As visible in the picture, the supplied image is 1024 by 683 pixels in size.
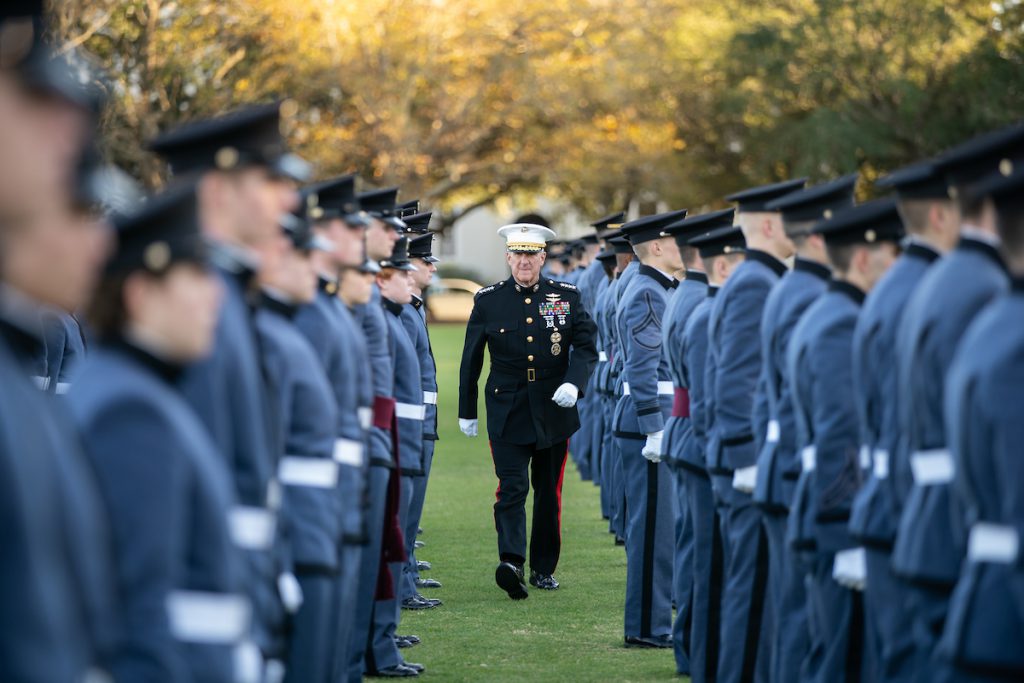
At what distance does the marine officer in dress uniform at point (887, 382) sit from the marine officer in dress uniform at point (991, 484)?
124 centimetres

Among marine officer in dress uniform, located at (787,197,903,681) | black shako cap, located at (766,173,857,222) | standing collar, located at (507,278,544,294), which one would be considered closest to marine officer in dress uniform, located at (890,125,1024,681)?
marine officer in dress uniform, located at (787,197,903,681)

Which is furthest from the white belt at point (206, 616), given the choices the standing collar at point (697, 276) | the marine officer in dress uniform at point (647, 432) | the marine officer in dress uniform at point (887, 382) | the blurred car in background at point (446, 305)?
the blurred car in background at point (446, 305)

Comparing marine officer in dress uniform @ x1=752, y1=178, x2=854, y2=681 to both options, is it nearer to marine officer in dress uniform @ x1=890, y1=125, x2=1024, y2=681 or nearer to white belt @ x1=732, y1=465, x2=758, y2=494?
white belt @ x1=732, y1=465, x2=758, y2=494

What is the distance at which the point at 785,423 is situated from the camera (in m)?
6.48

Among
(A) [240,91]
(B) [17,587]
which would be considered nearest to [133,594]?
(B) [17,587]

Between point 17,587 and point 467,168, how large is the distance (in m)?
41.3

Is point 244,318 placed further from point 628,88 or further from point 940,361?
point 628,88

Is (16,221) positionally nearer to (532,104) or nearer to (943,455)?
(943,455)

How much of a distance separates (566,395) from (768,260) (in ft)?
11.3

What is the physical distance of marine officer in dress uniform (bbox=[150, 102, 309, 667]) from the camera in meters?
4.19

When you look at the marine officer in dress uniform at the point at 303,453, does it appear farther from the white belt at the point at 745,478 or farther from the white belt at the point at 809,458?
the white belt at the point at 745,478

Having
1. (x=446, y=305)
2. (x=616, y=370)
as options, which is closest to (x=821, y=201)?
(x=616, y=370)

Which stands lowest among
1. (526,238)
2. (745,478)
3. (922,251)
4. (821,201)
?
(745,478)

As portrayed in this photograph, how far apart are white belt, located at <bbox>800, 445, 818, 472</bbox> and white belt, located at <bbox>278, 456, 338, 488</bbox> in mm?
1843
